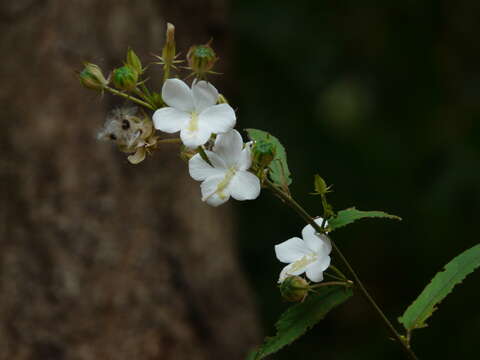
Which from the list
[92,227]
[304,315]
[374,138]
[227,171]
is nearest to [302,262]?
[304,315]

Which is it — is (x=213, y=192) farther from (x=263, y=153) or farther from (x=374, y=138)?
(x=374, y=138)

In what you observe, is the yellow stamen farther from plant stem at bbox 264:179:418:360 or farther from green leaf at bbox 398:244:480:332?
green leaf at bbox 398:244:480:332

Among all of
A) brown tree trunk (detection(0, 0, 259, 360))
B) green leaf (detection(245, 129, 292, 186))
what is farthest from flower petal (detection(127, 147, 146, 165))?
brown tree trunk (detection(0, 0, 259, 360))

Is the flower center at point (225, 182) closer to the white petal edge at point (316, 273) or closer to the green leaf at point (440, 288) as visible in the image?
the white petal edge at point (316, 273)

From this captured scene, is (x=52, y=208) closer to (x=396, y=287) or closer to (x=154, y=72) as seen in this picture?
(x=154, y=72)

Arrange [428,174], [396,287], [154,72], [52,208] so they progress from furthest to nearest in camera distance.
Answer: [396,287] → [428,174] → [154,72] → [52,208]

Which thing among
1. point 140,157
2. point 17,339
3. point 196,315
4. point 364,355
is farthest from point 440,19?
point 140,157

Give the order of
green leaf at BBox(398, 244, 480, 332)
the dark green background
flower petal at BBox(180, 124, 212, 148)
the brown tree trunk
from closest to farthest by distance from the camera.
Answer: flower petal at BBox(180, 124, 212, 148), green leaf at BBox(398, 244, 480, 332), the brown tree trunk, the dark green background
